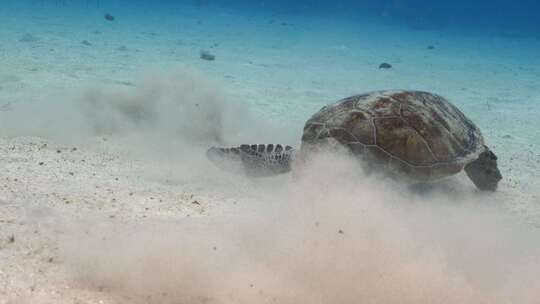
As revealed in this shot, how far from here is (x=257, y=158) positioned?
5547mm

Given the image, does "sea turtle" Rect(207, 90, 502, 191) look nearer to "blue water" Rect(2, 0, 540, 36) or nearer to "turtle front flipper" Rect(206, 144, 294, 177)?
"turtle front flipper" Rect(206, 144, 294, 177)

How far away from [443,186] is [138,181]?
4.25 meters

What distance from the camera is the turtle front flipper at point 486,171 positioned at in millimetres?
5891

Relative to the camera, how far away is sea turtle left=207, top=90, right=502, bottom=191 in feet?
17.0

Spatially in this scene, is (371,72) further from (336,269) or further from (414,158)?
(336,269)

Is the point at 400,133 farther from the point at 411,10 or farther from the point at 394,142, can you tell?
the point at 411,10

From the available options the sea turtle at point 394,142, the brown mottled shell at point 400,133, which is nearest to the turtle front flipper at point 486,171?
the sea turtle at point 394,142

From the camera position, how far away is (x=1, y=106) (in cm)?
784

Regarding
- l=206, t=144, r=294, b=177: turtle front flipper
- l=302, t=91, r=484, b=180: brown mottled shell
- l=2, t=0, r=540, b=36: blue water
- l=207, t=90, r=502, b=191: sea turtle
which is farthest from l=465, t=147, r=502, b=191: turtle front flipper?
l=2, t=0, r=540, b=36: blue water

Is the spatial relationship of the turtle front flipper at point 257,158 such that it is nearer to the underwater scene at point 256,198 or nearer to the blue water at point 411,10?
the underwater scene at point 256,198

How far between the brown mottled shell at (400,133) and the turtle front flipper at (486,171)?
0.17 m

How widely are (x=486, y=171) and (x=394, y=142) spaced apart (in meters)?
1.73

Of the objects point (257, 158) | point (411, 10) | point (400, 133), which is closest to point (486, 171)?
point (400, 133)

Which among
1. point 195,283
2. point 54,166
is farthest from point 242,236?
point 54,166
